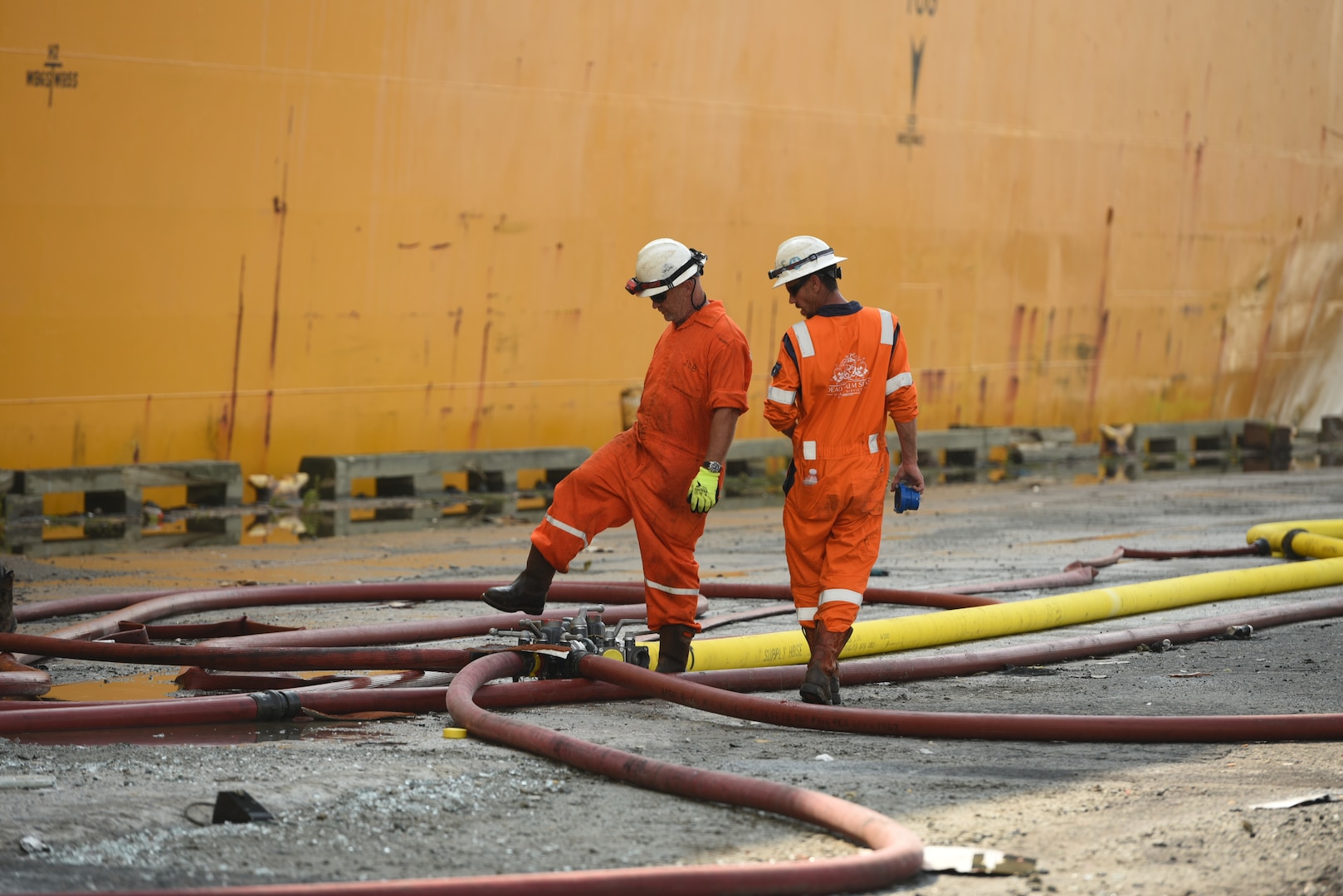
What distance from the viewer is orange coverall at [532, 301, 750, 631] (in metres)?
4.92

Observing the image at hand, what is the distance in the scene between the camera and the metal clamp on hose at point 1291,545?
7832 mm

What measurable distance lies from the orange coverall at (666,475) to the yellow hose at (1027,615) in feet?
0.69

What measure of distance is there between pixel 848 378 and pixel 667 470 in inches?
25.0

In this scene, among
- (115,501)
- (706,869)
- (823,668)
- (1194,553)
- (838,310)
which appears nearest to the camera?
(706,869)

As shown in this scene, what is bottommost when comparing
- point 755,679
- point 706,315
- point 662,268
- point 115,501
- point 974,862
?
point 115,501

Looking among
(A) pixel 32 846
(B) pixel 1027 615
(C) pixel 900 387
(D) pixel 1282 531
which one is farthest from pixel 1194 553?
(A) pixel 32 846

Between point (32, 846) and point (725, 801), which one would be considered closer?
point (32, 846)

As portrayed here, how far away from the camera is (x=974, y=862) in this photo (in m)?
3.11

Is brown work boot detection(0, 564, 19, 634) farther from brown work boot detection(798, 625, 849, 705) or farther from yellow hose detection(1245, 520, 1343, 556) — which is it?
yellow hose detection(1245, 520, 1343, 556)

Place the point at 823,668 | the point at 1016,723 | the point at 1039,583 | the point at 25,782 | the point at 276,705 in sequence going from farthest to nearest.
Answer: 1. the point at 1039,583
2. the point at 823,668
3. the point at 276,705
4. the point at 1016,723
5. the point at 25,782

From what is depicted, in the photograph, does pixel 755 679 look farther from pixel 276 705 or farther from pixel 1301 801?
pixel 1301 801

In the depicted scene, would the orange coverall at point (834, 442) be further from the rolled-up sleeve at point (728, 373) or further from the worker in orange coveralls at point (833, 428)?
the rolled-up sleeve at point (728, 373)

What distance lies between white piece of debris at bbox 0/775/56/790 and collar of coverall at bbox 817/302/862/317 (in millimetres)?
2539

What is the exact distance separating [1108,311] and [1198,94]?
2526 millimetres
